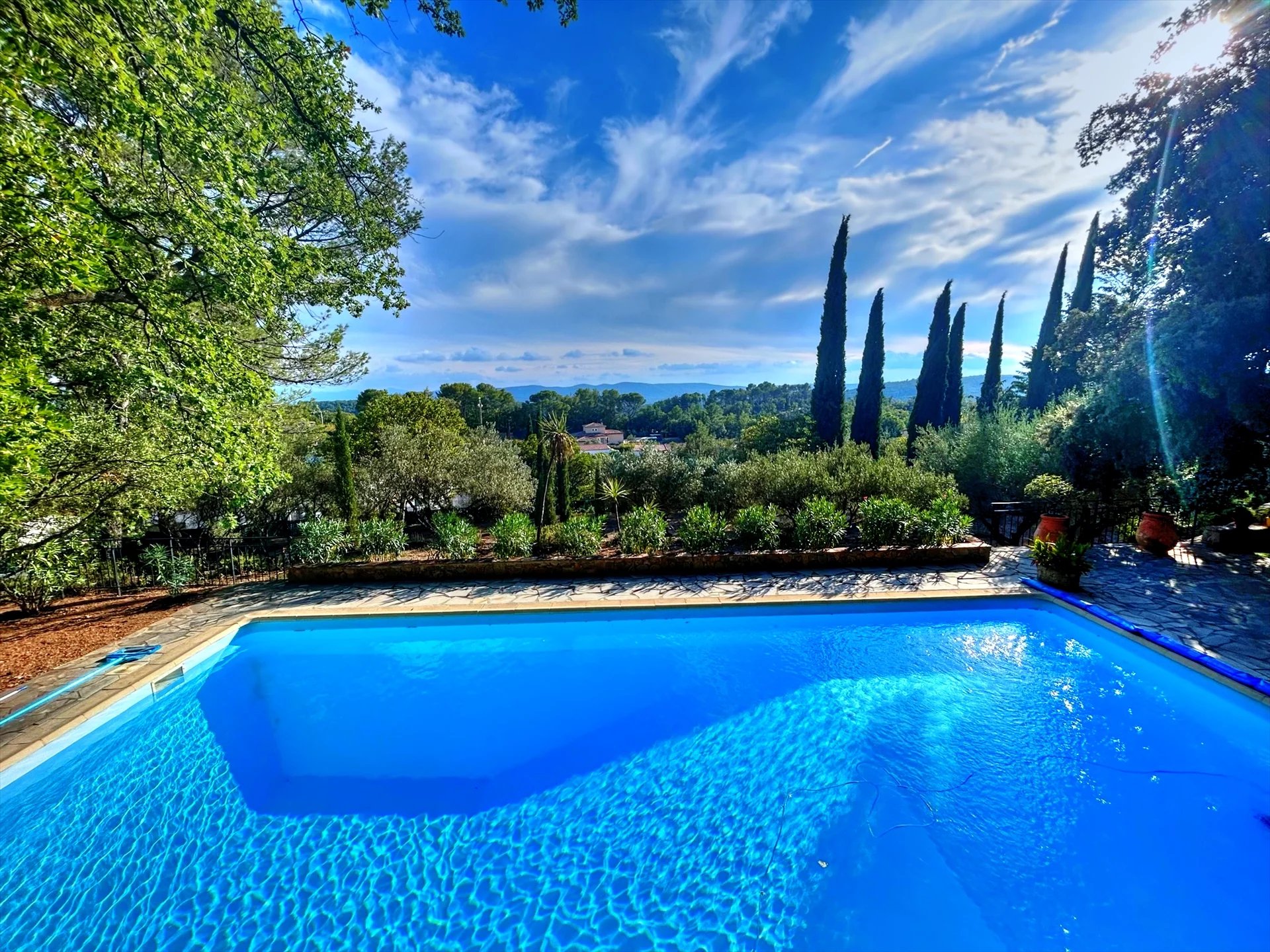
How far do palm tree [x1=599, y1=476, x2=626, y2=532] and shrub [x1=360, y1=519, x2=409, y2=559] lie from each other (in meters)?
4.42

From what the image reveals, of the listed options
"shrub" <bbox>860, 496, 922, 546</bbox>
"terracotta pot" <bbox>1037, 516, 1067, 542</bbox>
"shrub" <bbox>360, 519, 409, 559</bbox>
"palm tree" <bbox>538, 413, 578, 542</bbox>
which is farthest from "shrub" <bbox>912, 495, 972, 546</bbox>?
"shrub" <bbox>360, 519, 409, 559</bbox>

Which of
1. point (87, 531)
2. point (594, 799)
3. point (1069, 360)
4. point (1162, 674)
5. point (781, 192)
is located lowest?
point (594, 799)

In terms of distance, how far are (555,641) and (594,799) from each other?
8.98ft

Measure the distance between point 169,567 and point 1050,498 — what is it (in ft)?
55.8

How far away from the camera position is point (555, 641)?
6.61 metres

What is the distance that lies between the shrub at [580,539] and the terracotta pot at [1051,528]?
26.3ft

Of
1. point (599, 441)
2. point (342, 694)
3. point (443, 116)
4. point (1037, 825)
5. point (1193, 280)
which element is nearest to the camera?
point (1037, 825)

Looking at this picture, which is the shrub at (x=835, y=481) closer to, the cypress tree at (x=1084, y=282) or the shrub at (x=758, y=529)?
the shrub at (x=758, y=529)

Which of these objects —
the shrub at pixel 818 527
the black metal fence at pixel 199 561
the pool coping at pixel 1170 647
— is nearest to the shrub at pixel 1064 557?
the pool coping at pixel 1170 647

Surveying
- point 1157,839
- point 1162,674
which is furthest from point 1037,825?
point 1162,674

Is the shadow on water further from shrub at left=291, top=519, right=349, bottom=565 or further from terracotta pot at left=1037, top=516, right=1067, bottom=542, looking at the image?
terracotta pot at left=1037, top=516, right=1067, bottom=542

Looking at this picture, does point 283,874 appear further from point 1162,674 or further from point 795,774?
point 1162,674

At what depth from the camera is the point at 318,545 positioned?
8.55 metres

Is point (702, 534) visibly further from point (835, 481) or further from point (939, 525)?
point (939, 525)
